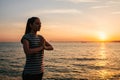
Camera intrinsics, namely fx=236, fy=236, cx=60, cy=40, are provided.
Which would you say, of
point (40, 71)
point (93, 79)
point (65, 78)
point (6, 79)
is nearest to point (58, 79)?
point (65, 78)

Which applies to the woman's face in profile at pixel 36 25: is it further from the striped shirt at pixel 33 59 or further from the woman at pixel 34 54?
the striped shirt at pixel 33 59

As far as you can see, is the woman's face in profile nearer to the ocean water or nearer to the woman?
the woman

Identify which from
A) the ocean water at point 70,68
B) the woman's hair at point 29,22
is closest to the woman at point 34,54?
the woman's hair at point 29,22

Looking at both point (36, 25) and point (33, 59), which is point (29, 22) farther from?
point (33, 59)

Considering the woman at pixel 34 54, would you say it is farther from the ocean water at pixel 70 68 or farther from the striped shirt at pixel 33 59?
the ocean water at pixel 70 68

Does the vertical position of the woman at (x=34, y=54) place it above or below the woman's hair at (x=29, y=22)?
below

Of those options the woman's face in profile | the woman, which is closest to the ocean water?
the woman

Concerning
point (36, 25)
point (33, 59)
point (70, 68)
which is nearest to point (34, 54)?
point (33, 59)

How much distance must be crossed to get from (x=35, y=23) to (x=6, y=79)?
51.5 ft

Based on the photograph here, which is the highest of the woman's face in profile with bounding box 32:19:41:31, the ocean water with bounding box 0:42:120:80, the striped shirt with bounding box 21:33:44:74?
the woman's face in profile with bounding box 32:19:41:31

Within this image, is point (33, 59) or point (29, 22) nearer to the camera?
point (33, 59)

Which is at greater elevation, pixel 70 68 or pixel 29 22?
pixel 29 22

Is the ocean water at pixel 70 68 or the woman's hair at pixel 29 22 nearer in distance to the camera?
the woman's hair at pixel 29 22

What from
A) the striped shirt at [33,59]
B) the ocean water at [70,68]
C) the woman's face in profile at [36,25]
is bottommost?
the ocean water at [70,68]
